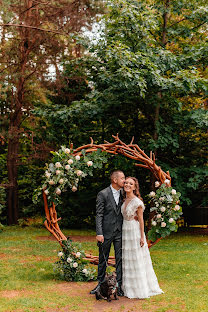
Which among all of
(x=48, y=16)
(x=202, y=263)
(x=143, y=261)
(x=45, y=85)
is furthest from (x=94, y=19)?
(x=143, y=261)

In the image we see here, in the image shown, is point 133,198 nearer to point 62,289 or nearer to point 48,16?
point 62,289

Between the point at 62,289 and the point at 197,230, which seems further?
the point at 197,230

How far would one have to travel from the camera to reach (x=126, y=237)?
5.70m

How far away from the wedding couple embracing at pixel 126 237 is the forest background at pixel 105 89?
4.02m

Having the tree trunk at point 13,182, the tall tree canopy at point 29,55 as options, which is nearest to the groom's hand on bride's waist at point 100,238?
the tall tree canopy at point 29,55

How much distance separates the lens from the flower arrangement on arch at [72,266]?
651 cm

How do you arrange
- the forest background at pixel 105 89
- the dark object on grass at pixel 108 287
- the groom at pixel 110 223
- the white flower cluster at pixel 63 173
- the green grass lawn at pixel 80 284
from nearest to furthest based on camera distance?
the green grass lawn at pixel 80 284 → the dark object on grass at pixel 108 287 → the groom at pixel 110 223 → the white flower cluster at pixel 63 173 → the forest background at pixel 105 89

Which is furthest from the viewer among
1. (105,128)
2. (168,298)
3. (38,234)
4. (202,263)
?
(105,128)

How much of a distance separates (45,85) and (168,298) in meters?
10.9

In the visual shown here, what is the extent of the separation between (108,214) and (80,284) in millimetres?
1469

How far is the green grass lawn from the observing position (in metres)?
5.08

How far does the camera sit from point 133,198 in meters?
5.75

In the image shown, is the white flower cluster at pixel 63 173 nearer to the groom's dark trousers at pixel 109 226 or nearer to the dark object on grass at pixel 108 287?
the groom's dark trousers at pixel 109 226

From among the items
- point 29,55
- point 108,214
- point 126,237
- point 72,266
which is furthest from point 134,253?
point 29,55
